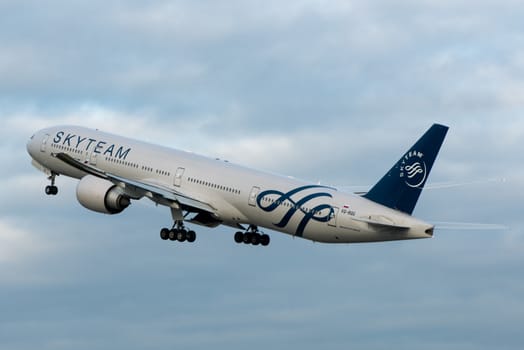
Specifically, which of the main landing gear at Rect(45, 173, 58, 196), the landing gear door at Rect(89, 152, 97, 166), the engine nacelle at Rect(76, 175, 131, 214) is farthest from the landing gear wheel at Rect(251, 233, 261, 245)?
the main landing gear at Rect(45, 173, 58, 196)

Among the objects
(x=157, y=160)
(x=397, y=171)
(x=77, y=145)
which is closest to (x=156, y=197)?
(x=157, y=160)

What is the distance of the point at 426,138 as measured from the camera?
223 feet

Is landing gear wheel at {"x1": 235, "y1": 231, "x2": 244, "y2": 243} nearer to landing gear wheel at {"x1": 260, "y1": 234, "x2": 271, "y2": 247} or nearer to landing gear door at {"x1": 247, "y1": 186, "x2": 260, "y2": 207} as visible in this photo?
landing gear wheel at {"x1": 260, "y1": 234, "x2": 271, "y2": 247}

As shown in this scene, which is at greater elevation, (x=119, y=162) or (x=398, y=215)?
(x=119, y=162)

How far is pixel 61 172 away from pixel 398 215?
25.4 metres

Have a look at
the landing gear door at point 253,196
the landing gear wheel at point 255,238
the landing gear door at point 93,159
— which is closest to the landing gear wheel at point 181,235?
the landing gear wheel at point 255,238

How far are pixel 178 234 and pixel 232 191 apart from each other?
487 cm

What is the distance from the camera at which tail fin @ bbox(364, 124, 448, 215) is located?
222 ft

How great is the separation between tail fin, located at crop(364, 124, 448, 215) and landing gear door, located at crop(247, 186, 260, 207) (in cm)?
760

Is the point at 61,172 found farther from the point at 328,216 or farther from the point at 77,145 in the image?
the point at 328,216

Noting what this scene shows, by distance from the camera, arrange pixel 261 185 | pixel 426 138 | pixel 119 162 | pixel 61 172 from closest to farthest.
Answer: pixel 426 138
pixel 261 185
pixel 119 162
pixel 61 172

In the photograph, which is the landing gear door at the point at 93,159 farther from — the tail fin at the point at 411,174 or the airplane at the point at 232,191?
the tail fin at the point at 411,174

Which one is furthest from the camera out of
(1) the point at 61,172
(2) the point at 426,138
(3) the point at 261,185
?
(1) the point at 61,172

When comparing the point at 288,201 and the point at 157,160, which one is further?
the point at 157,160
